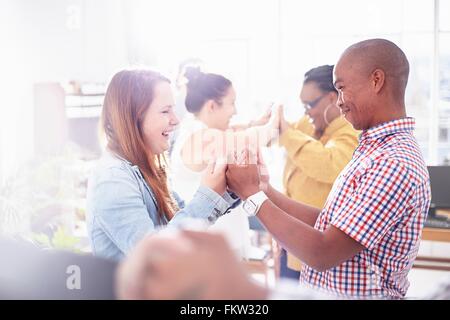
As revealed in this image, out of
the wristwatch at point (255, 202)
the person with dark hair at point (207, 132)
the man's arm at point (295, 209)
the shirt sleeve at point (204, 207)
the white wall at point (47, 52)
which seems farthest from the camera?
the white wall at point (47, 52)

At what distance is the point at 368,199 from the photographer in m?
0.65

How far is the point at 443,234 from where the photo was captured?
1931mm

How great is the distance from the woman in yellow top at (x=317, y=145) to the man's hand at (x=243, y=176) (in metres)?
0.46

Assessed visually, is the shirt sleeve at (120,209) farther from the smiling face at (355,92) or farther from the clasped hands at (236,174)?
the smiling face at (355,92)

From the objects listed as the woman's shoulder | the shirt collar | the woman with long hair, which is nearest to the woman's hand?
the woman with long hair

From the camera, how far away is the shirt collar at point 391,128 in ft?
2.29

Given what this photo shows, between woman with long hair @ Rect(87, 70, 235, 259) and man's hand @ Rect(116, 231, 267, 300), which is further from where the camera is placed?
woman with long hair @ Rect(87, 70, 235, 259)

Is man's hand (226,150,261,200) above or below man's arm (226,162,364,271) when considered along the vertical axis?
above

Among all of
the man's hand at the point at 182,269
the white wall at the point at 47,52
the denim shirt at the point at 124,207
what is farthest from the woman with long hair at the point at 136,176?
the white wall at the point at 47,52

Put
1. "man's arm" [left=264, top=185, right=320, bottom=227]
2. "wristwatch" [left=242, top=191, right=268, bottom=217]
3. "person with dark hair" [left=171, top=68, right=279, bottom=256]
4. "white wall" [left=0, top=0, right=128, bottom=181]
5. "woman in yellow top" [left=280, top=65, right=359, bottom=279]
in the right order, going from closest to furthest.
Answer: "wristwatch" [left=242, top=191, right=268, bottom=217] < "man's arm" [left=264, top=185, right=320, bottom=227] < "person with dark hair" [left=171, top=68, right=279, bottom=256] < "woman in yellow top" [left=280, top=65, right=359, bottom=279] < "white wall" [left=0, top=0, right=128, bottom=181]

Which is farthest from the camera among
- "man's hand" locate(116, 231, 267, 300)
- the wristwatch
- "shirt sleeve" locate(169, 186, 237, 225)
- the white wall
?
the white wall

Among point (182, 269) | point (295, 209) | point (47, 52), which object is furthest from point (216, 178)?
point (47, 52)

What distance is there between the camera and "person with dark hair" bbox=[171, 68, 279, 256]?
1020 mm

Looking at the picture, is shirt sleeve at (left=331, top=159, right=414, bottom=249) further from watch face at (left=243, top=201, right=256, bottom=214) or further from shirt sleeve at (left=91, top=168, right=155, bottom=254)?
shirt sleeve at (left=91, top=168, right=155, bottom=254)
